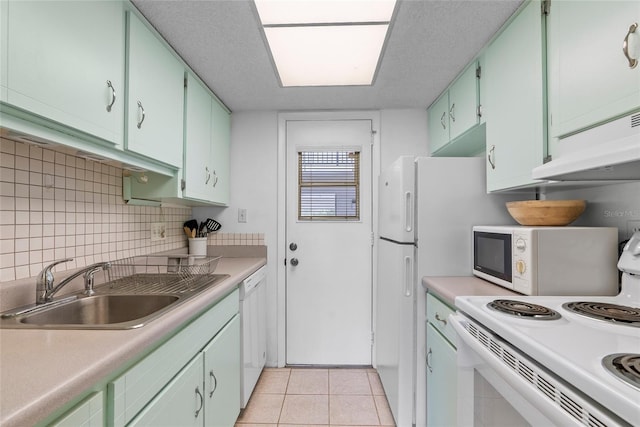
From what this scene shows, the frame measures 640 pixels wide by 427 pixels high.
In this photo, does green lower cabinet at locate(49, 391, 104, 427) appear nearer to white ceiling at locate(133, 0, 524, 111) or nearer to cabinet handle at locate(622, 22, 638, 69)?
white ceiling at locate(133, 0, 524, 111)

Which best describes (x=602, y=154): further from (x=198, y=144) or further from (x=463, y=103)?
(x=198, y=144)

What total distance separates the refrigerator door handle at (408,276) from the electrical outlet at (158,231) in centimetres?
161

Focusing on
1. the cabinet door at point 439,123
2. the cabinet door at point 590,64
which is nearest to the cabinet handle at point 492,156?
the cabinet door at point 590,64

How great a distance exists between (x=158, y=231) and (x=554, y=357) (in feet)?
7.03

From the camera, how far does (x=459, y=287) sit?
4.75 feet

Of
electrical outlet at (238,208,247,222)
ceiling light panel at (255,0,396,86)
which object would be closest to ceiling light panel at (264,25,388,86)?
ceiling light panel at (255,0,396,86)

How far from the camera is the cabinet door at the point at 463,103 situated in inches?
69.1

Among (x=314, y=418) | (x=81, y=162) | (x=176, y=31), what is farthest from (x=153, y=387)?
(x=176, y=31)

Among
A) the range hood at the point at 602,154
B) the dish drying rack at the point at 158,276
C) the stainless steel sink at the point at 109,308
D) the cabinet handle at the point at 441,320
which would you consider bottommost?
the cabinet handle at the point at 441,320

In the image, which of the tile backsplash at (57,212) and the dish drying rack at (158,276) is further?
the dish drying rack at (158,276)

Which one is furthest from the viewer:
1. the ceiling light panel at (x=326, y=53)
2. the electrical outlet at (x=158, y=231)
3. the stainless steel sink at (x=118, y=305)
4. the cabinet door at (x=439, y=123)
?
the cabinet door at (x=439, y=123)

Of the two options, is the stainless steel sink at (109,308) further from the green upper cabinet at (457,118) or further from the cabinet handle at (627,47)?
the green upper cabinet at (457,118)

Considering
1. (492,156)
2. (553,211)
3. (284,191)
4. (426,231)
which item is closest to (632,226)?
(553,211)

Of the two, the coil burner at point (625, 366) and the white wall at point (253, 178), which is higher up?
the white wall at point (253, 178)
